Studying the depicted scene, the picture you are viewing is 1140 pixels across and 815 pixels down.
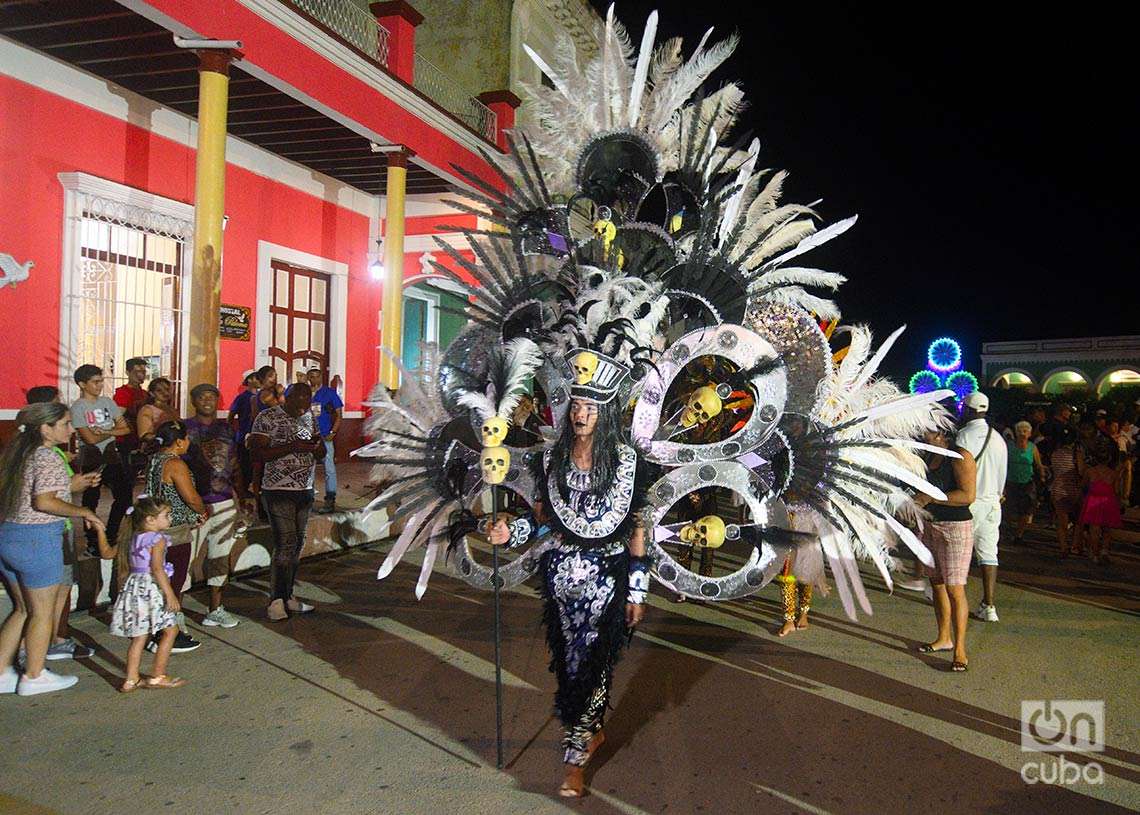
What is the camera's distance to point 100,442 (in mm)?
6605

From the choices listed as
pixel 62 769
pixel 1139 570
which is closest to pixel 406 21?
pixel 62 769

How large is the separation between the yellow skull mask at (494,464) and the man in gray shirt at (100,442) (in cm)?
428

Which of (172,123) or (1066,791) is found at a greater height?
(172,123)

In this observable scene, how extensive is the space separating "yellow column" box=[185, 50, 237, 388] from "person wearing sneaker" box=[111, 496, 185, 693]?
4.84m

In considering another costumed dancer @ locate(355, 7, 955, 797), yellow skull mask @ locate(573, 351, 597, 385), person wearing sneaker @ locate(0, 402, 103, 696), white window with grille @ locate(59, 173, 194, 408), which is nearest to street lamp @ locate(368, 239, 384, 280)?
white window with grille @ locate(59, 173, 194, 408)

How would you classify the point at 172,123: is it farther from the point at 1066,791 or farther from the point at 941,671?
the point at 1066,791

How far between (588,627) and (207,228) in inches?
298

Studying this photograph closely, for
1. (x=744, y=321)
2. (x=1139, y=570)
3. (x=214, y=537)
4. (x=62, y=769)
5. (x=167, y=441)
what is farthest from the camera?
(x=1139, y=570)

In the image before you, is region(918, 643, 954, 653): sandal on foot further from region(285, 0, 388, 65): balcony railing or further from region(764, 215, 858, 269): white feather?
region(285, 0, 388, 65): balcony railing

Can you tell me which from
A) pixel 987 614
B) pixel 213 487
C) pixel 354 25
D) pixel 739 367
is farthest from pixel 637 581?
pixel 354 25

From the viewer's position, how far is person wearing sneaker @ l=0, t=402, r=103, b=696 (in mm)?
4391

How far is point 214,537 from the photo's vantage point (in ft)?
20.8

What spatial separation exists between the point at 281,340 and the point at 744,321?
10.5 meters

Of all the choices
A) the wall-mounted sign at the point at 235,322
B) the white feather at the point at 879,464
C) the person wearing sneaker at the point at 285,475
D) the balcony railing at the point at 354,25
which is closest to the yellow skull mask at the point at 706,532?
the white feather at the point at 879,464
